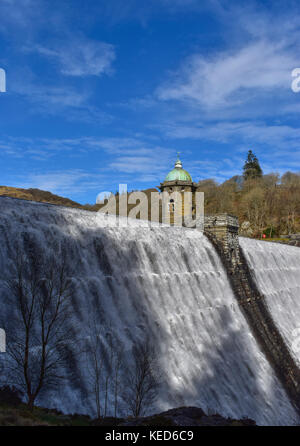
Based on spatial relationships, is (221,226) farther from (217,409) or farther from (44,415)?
(44,415)

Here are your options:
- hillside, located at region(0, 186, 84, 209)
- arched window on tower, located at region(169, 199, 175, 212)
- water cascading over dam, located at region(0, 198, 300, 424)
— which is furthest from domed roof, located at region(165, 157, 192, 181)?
hillside, located at region(0, 186, 84, 209)

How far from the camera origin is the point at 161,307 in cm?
1977

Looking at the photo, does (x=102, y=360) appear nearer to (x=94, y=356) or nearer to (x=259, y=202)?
(x=94, y=356)

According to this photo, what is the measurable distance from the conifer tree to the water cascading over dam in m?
107

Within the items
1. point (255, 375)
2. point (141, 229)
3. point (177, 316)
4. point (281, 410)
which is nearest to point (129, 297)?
point (177, 316)

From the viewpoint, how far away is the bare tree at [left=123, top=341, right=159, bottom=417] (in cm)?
1281

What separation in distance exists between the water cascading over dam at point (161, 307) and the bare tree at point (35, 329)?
18.9 inches

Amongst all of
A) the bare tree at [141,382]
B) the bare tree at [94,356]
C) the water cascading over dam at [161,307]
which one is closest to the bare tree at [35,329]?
the water cascading over dam at [161,307]

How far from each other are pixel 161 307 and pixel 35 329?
8.69m

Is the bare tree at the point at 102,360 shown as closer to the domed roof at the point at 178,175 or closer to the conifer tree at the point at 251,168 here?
the domed roof at the point at 178,175

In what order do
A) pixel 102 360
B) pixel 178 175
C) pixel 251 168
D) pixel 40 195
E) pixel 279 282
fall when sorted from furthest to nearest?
pixel 251 168 → pixel 40 195 → pixel 178 175 → pixel 279 282 → pixel 102 360

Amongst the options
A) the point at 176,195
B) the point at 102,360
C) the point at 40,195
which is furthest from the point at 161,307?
the point at 40,195
